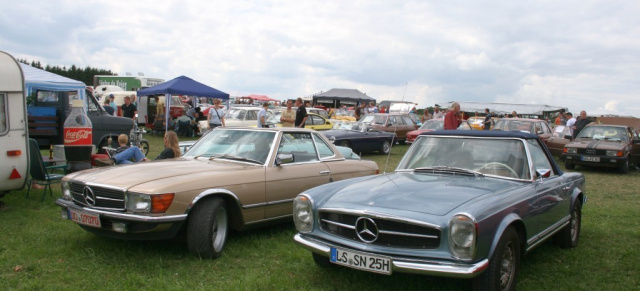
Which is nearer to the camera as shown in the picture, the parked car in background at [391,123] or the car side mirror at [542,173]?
the car side mirror at [542,173]

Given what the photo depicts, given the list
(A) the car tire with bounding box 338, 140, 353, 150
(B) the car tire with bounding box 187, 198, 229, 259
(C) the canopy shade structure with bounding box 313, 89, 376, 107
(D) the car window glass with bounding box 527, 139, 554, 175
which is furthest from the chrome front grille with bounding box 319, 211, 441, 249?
(C) the canopy shade structure with bounding box 313, 89, 376, 107

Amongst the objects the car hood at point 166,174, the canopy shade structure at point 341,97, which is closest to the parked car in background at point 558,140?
the car hood at point 166,174

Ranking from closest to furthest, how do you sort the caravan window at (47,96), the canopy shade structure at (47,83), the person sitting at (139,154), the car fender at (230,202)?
the car fender at (230,202)
the person sitting at (139,154)
the canopy shade structure at (47,83)
the caravan window at (47,96)

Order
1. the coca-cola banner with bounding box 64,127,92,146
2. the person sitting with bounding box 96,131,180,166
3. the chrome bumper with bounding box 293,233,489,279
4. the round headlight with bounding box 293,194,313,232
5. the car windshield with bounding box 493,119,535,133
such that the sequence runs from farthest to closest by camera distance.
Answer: the car windshield with bounding box 493,119,535,133, the coca-cola banner with bounding box 64,127,92,146, the person sitting with bounding box 96,131,180,166, the round headlight with bounding box 293,194,313,232, the chrome bumper with bounding box 293,233,489,279

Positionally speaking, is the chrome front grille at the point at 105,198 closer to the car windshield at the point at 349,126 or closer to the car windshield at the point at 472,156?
the car windshield at the point at 472,156

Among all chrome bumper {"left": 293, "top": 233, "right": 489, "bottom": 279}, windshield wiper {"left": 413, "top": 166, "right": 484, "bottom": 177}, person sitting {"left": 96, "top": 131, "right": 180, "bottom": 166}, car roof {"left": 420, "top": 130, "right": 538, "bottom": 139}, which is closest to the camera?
chrome bumper {"left": 293, "top": 233, "right": 489, "bottom": 279}

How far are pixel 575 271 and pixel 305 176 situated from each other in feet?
10.2

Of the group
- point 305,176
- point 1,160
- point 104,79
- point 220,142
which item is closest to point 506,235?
point 305,176

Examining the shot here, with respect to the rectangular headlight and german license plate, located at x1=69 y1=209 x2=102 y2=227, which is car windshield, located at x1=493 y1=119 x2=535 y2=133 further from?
german license plate, located at x1=69 y1=209 x2=102 y2=227

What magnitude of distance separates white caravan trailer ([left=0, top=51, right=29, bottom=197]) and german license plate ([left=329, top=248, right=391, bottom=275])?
5.09 metres

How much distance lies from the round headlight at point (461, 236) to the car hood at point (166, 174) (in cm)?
246

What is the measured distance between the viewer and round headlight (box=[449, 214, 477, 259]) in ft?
11.8

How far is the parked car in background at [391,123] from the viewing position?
20125 mm

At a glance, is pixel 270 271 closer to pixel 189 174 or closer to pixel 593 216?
pixel 189 174
